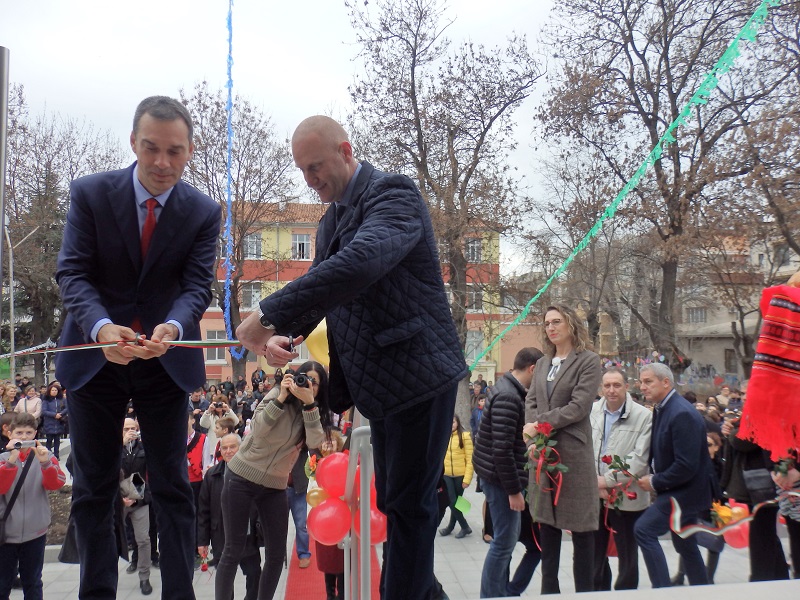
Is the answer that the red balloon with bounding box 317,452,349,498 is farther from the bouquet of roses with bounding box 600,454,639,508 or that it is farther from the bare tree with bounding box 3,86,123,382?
the bare tree with bounding box 3,86,123,382

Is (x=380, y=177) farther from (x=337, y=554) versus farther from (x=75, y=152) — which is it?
(x=75, y=152)

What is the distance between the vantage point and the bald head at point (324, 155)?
7.08ft

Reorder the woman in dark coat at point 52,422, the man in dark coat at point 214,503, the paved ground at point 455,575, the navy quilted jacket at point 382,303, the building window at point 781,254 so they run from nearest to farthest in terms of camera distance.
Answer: the navy quilted jacket at point 382,303, the man in dark coat at point 214,503, the paved ground at point 455,575, the building window at point 781,254, the woman in dark coat at point 52,422

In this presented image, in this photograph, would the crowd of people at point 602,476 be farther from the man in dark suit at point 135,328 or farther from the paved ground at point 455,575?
the man in dark suit at point 135,328

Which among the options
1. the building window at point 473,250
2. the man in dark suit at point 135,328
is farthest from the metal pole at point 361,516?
the building window at point 473,250

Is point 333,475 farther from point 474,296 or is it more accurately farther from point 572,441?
point 474,296

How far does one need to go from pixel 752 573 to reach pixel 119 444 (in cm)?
504

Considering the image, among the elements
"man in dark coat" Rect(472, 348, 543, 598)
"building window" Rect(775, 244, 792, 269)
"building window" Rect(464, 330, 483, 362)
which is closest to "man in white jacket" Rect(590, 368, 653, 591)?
"man in dark coat" Rect(472, 348, 543, 598)

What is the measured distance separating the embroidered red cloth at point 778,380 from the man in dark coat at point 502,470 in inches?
106

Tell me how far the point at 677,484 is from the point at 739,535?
0.89 meters

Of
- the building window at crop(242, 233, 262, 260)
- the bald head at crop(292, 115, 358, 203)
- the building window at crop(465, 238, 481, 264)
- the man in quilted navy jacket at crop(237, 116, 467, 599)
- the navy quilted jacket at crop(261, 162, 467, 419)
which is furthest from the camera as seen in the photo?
the building window at crop(242, 233, 262, 260)

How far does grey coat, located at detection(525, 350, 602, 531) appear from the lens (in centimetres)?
458

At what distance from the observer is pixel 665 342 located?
21969 mm

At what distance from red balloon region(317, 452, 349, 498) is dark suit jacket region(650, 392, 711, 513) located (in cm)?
293
